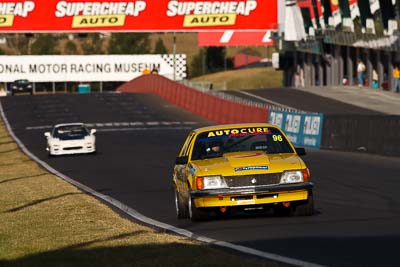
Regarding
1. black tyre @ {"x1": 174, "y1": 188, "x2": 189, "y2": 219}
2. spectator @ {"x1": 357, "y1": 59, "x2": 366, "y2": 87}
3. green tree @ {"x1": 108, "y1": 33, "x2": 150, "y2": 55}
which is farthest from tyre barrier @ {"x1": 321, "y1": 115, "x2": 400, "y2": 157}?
green tree @ {"x1": 108, "y1": 33, "x2": 150, "y2": 55}

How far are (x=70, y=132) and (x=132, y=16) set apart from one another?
195 feet

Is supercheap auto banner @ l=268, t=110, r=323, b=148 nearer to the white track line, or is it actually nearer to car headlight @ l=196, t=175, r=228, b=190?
the white track line

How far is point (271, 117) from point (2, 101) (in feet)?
124

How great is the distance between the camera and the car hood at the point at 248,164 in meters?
15.1

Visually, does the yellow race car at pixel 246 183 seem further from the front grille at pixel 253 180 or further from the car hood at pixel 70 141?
the car hood at pixel 70 141

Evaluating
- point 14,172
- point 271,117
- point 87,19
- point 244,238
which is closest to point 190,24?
point 87,19

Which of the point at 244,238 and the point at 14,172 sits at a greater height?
the point at 244,238

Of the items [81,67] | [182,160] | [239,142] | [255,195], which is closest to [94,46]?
[81,67]

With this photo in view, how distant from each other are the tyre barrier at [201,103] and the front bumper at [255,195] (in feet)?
96.2

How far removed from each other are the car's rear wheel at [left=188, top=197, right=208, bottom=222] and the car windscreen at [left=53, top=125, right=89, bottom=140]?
24333mm

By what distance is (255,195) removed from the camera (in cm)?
1502

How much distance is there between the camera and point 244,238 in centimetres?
1331

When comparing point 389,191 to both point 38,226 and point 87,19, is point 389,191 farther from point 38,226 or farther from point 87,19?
point 87,19

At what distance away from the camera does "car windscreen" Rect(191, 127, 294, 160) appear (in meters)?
16.2
